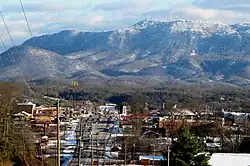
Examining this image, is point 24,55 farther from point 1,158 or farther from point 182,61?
point 1,158

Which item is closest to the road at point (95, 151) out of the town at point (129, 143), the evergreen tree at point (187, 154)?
the town at point (129, 143)

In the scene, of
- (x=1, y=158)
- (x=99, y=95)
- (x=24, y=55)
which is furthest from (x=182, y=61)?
(x=1, y=158)

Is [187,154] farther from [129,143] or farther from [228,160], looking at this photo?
[129,143]

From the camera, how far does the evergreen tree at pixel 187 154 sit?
1609cm

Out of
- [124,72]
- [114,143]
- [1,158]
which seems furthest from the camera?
[124,72]

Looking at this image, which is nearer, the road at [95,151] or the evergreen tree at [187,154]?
the evergreen tree at [187,154]

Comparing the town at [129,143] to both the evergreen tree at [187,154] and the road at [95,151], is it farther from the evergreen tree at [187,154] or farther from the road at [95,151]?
the evergreen tree at [187,154]

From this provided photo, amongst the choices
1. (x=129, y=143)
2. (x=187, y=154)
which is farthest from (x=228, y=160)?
(x=129, y=143)

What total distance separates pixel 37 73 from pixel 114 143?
353ft

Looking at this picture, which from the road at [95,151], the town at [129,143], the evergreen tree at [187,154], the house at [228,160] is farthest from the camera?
the town at [129,143]

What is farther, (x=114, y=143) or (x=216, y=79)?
(x=216, y=79)

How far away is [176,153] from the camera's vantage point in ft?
53.7

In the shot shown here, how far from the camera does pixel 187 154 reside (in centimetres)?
1623

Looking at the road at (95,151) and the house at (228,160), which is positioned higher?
the house at (228,160)
